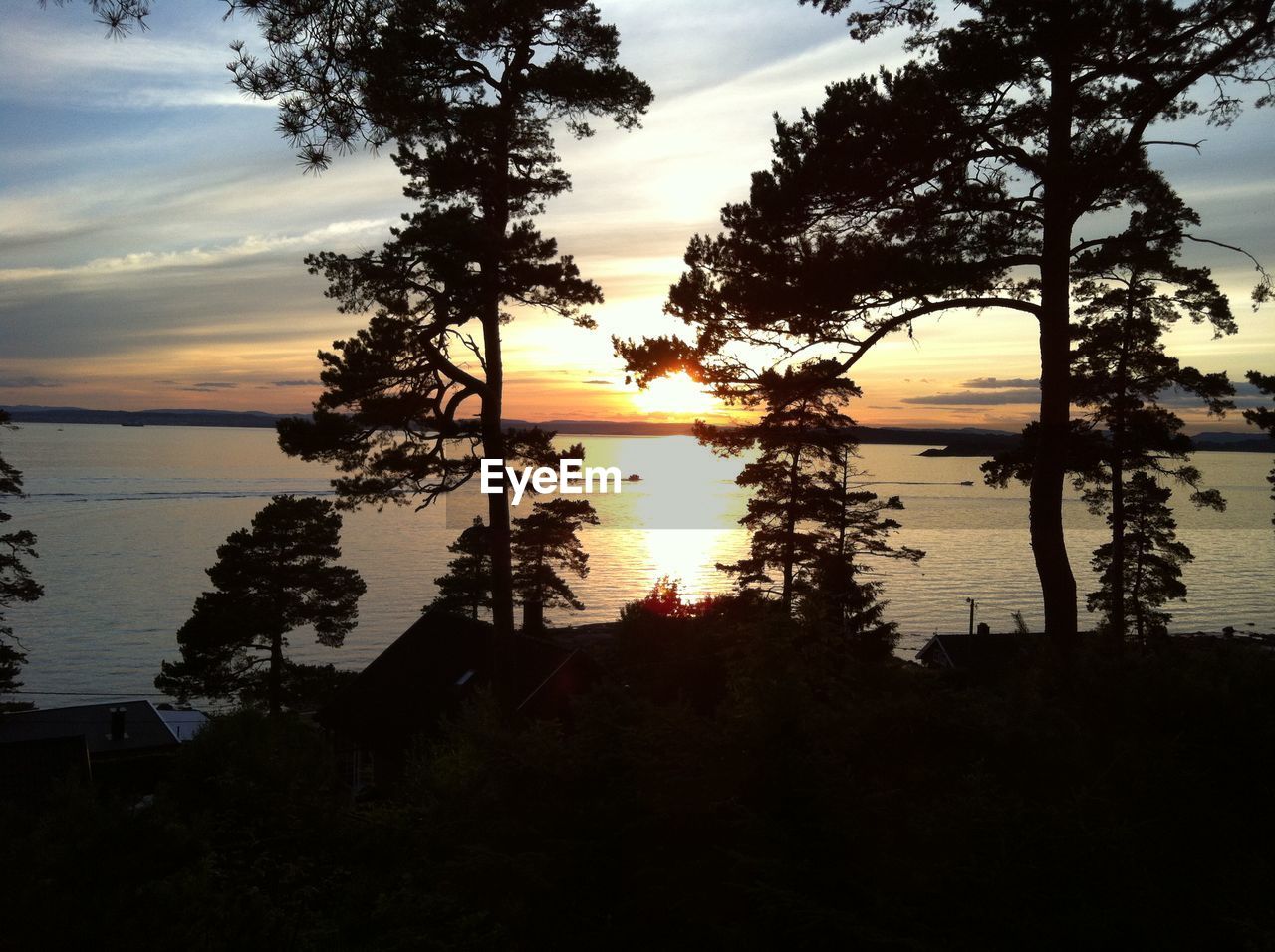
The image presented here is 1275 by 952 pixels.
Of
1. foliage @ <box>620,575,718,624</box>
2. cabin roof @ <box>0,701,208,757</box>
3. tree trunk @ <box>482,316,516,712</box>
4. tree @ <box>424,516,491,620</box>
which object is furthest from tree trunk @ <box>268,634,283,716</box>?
tree trunk @ <box>482,316,516,712</box>

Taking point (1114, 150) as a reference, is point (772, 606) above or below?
below

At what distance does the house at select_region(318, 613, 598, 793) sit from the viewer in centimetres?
2584

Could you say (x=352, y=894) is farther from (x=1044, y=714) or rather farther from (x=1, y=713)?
(x=1, y=713)

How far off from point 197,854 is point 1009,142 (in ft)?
35.6

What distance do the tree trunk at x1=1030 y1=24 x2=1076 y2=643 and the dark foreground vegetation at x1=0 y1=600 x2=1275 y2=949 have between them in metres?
4.17

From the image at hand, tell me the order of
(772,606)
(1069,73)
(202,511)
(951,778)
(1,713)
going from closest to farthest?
(951,778)
(772,606)
(1069,73)
(1,713)
(202,511)

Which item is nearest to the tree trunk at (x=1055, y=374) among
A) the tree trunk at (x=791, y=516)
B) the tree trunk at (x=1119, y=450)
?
the tree trunk at (x=1119, y=450)

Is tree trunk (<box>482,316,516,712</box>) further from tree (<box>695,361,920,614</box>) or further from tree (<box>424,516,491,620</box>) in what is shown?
tree (<box>424,516,491,620</box>)

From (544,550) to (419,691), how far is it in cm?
1507

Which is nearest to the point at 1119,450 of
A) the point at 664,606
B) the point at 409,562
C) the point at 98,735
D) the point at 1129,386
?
the point at 1129,386

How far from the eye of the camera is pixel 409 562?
86500 mm

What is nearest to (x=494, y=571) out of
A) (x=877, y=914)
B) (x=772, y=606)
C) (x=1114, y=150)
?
(x=772, y=606)

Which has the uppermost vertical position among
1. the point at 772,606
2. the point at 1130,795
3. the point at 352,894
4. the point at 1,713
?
the point at 772,606

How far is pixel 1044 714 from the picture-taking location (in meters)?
5.95
